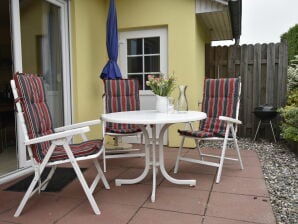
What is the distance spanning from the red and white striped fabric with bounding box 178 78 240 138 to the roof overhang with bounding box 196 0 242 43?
151 centimetres

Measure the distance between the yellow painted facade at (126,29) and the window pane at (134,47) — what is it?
233 millimetres

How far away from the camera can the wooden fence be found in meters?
5.43

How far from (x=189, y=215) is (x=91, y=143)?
1083mm

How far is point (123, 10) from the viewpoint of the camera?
16.4 feet

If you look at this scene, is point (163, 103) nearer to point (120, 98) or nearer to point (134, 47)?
point (120, 98)

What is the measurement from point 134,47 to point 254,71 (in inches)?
94.6

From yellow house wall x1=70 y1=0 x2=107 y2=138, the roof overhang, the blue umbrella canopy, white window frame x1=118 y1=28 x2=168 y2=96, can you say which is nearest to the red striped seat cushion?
yellow house wall x1=70 y1=0 x2=107 y2=138

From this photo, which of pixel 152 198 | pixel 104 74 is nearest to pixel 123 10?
pixel 104 74

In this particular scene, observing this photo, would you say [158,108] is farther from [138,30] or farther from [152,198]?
[138,30]

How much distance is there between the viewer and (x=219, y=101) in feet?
11.9

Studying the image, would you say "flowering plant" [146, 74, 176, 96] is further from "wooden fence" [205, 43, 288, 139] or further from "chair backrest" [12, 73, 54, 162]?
"wooden fence" [205, 43, 288, 139]

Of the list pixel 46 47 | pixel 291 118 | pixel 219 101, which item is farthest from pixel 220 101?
pixel 46 47

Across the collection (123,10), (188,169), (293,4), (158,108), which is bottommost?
(188,169)

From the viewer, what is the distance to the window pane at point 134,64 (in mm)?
5117
